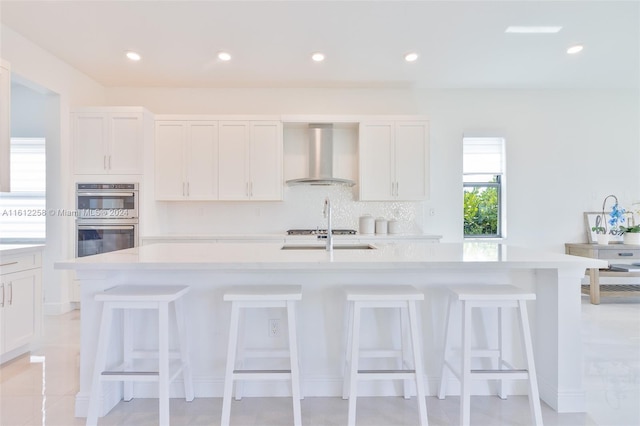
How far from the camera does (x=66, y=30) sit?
10.8 feet

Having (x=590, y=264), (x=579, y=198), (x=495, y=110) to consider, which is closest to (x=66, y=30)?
(x=590, y=264)

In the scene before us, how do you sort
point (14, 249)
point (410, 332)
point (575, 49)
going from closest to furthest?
point (410, 332) → point (14, 249) → point (575, 49)

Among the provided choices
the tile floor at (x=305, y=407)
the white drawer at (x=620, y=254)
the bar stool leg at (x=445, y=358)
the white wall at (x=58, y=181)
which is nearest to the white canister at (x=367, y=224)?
the bar stool leg at (x=445, y=358)

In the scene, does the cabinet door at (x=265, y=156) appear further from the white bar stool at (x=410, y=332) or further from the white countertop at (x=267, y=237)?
the white bar stool at (x=410, y=332)

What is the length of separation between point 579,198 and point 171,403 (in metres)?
5.49

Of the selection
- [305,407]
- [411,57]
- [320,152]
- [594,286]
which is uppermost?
[411,57]

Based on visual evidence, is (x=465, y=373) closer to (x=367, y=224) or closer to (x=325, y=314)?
(x=325, y=314)

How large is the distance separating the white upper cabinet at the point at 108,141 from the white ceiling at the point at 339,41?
1.91 feet

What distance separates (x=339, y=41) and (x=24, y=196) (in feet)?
15.1

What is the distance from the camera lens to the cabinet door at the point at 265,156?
4.42 meters

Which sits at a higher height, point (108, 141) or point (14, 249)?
point (108, 141)

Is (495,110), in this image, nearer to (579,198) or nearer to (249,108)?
(579,198)

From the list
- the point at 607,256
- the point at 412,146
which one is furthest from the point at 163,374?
the point at 607,256

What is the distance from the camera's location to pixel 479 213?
197 inches
